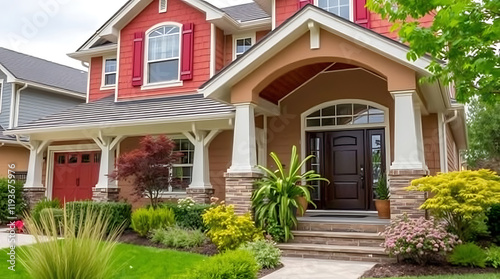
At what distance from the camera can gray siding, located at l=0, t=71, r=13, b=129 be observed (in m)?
17.5

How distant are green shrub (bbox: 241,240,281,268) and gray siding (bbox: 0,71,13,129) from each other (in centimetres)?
1463

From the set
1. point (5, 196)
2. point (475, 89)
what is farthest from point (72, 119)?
point (475, 89)

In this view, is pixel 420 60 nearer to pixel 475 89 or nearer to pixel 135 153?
pixel 475 89

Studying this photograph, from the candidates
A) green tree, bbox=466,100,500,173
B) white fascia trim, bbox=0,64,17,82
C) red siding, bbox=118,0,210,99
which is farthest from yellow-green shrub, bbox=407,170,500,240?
green tree, bbox=466,100,500,173

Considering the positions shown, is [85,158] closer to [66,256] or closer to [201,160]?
[201,160]

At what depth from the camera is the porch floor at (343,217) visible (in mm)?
8312

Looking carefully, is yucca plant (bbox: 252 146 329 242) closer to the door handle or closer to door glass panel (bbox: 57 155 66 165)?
the door handle

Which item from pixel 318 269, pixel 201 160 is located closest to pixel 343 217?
pixel 318 269

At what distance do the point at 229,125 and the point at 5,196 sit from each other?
7.40 metres

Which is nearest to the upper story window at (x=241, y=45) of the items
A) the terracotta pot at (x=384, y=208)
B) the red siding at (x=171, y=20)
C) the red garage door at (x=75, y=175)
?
the red siding at (x=171, y=20)

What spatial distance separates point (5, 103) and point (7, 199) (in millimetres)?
6636

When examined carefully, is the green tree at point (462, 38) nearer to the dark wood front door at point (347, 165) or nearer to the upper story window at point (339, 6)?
the dark wood front door at point (347, 165)

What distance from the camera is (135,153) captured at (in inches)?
384

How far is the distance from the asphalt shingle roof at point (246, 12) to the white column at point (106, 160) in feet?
17.6
